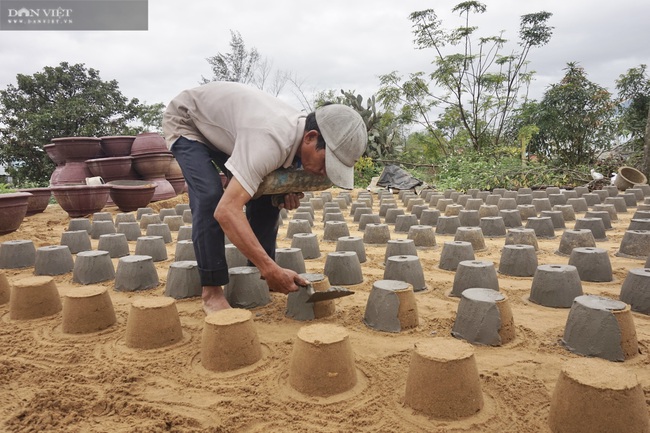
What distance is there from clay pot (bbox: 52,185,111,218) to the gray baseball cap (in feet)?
19.7

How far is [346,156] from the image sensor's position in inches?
94.9

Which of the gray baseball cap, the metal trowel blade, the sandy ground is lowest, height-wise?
the sandy ground

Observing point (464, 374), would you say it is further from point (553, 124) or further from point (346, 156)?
point (553, 124)

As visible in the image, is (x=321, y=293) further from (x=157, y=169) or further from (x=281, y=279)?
(x=157, y=169)

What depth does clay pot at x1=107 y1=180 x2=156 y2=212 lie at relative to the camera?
787 cm

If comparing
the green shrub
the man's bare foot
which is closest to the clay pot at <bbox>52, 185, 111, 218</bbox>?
the man's bare foot

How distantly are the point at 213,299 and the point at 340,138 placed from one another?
1.30 meters

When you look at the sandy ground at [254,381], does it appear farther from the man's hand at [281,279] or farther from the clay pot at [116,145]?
the clay pot at [116,145]

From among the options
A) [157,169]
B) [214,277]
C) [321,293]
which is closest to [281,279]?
[321,293]

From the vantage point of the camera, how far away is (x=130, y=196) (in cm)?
795

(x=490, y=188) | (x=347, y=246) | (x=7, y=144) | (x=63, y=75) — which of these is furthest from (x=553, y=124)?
(x=7, y=144)

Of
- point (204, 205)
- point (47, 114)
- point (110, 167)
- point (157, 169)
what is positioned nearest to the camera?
point (204, 205)

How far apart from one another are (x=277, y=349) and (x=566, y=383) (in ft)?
4.32

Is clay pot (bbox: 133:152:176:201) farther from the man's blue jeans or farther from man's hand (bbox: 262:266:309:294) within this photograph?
man's hand (bbox: 262:266:309:294)
